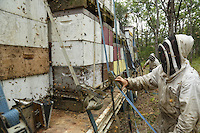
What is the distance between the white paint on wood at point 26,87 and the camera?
2277mm

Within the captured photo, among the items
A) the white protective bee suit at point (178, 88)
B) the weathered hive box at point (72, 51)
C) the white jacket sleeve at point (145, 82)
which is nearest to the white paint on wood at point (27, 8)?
the weathered hive box at point (72, 51)

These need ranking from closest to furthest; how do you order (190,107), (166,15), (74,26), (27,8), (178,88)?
1. (190,107)
2. (178,88)
3. (27,8)
4. (74,26)
5. (166,15)

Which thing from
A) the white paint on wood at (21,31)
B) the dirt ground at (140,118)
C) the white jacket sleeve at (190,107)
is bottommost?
the dirt ground at (140,118)

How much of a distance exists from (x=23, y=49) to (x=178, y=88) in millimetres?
2892

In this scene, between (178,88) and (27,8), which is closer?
(178,88)

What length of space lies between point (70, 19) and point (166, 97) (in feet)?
8.78

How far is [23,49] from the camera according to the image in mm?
2498

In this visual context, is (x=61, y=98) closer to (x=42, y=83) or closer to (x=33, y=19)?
(x=42, y=83)

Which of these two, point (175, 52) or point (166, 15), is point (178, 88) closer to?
point (175, 52)

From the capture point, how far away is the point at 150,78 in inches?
104

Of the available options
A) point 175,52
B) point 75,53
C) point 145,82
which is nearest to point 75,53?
point 75,53

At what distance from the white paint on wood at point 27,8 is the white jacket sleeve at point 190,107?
3165 millimetres

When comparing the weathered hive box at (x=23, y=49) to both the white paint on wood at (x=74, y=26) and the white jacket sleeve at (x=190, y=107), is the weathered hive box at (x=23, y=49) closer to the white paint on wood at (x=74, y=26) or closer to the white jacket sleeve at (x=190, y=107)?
the white paint on wood at (x=74, y=26)

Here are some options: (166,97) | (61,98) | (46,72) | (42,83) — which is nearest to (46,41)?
(46,72)
